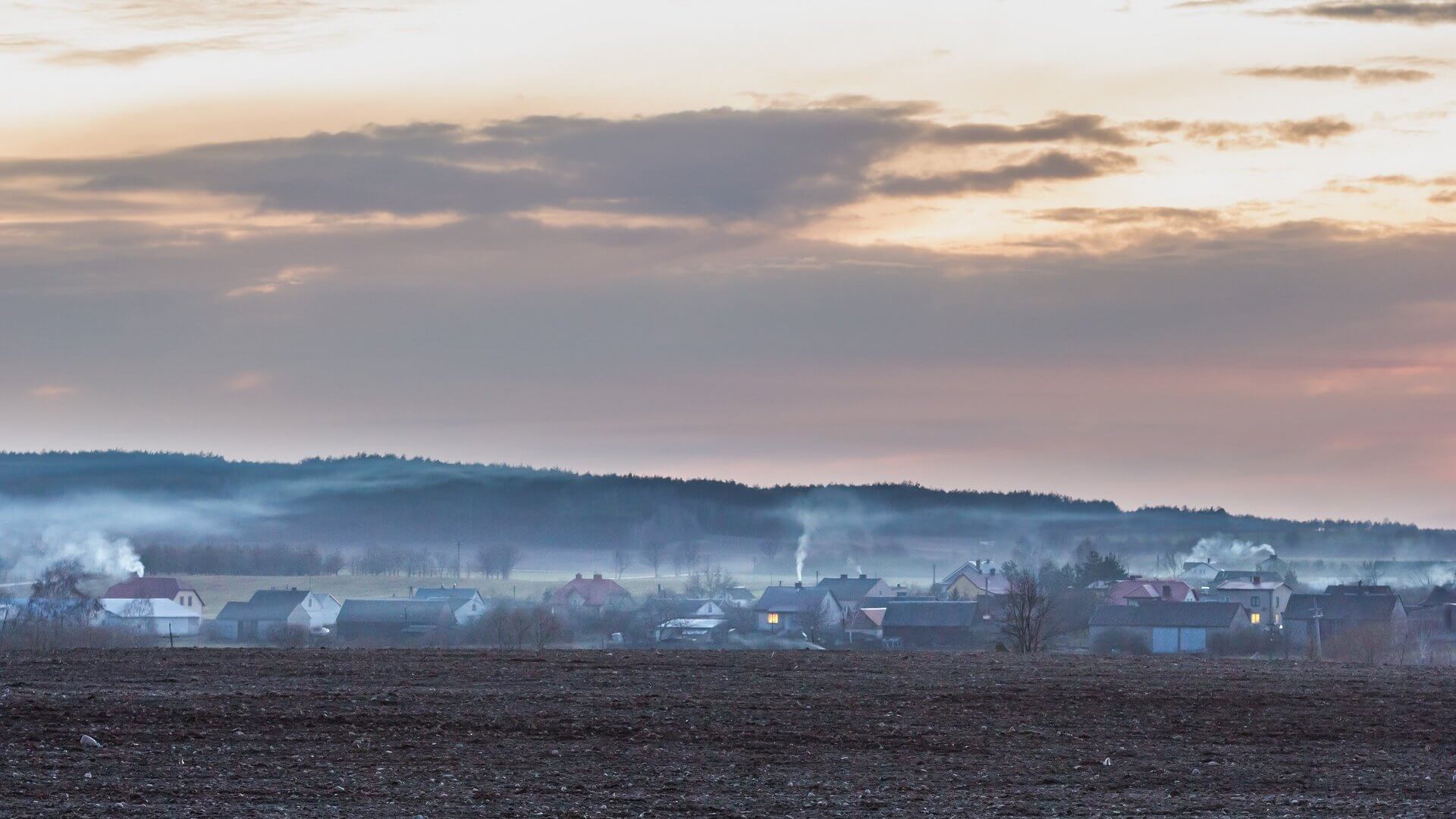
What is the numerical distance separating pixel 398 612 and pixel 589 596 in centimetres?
2509

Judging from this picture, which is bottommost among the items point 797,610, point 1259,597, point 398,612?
point 398,612

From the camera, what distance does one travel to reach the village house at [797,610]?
101 m

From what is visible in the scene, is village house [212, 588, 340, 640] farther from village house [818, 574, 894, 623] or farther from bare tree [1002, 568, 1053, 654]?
bare tree [1002, 568, 1053, 654]

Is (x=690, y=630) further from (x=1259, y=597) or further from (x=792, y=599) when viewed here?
(x=1259, y=597)

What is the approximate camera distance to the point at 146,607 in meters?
101

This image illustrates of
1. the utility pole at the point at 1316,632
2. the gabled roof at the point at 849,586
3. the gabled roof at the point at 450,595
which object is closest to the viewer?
the utility pole at the point at 1316,632

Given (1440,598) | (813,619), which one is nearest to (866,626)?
(813,619)

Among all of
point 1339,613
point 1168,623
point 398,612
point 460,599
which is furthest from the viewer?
point 460,599

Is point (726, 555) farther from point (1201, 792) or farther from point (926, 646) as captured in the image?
point (1201, 792)

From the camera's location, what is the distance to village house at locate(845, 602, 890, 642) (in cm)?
9219

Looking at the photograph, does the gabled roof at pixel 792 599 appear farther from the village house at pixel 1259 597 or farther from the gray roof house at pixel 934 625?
the village house at pixel 1259 597

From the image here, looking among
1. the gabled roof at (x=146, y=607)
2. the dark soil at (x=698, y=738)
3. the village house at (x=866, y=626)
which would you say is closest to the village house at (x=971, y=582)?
the village house at (x=866, y=626)

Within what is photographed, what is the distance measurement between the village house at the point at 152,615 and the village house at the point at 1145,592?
51.0 meters

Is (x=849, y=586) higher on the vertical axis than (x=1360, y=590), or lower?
lower
